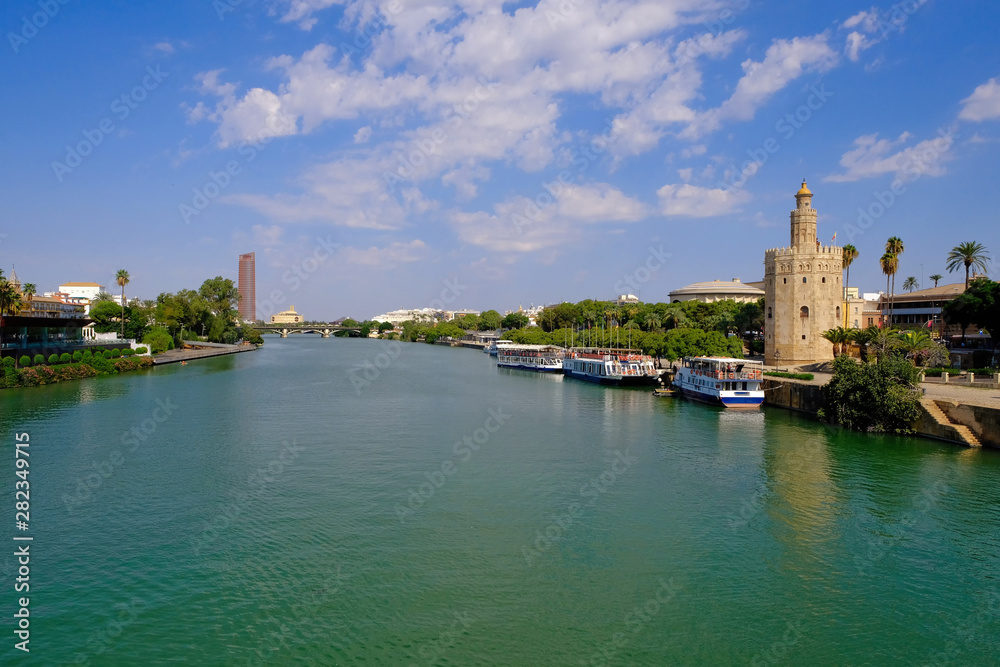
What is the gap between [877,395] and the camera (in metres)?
34.9

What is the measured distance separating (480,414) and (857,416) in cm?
2349

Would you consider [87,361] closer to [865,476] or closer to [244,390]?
[244,390]

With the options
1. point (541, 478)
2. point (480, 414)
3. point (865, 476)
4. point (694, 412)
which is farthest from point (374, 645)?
point (694, 412)

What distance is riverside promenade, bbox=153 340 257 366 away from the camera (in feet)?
284

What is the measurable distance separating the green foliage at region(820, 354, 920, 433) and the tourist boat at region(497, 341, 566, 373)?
4719 centimetres

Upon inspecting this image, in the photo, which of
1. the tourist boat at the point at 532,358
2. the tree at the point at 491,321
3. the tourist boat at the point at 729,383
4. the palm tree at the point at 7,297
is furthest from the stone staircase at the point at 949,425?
the tree at the point at 491,321

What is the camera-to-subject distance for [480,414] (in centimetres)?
4397

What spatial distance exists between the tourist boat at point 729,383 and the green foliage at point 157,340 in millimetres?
76362

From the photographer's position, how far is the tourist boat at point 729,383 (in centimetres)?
4562

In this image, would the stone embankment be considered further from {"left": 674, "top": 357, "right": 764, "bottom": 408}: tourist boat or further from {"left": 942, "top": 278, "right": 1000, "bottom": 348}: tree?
{"left": 942, "top": 278, "right": 1000, "bottom": 348}: tree

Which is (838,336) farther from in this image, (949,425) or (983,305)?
(949,425)

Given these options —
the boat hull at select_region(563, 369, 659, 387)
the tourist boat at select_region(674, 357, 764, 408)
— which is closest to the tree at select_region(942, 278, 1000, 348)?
Result: the tourist boat at select_region(674, 357, 764, 408)

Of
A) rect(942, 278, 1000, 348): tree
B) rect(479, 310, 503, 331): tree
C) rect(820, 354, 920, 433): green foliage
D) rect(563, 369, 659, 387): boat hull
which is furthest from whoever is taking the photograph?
rect(479, 310, 503, 331): tree

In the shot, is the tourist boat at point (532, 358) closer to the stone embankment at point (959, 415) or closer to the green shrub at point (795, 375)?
the green shrub at point (795, 375)
